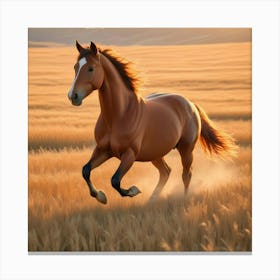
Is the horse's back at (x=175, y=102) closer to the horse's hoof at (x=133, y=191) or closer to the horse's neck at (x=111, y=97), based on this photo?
the horse's neck at (x=111, y=97)

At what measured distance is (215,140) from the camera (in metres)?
7.12

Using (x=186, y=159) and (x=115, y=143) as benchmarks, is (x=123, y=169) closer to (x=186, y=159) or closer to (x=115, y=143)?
(x=115, y=143)

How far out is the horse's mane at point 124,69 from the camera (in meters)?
6.54

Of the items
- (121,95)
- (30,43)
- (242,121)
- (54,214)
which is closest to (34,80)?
(30,43)

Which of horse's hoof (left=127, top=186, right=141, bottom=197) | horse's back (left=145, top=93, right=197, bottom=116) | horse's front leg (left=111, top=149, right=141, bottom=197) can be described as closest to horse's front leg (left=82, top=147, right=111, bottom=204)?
horse's front leg (left=111, top=149, right=141, bottom=197)

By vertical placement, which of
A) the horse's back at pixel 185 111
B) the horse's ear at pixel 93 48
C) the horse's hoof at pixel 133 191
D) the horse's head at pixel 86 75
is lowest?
the horse's hoof at pixel 133 191

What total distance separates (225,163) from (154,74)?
132 centimetres

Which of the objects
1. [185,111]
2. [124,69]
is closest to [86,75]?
[124,69]

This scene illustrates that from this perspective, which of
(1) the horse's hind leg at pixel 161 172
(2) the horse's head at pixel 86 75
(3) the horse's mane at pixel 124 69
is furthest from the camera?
(1) the horse's hind leg at pixel 161 172

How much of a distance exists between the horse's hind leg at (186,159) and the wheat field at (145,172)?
6 cm

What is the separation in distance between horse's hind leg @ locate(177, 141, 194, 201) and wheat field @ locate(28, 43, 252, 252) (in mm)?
63

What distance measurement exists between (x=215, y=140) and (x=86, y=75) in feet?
5.91

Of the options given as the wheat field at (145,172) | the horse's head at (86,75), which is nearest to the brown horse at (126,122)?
the horse's head at (86,75)

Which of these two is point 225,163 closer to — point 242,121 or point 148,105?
point 242,121
